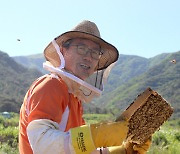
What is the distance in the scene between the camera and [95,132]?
2.35 meters

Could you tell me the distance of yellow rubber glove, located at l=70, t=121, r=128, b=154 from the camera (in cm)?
230

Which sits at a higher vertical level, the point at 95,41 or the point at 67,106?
the point at 95,41

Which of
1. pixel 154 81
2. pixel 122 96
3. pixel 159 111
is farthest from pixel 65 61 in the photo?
pixel 122 96

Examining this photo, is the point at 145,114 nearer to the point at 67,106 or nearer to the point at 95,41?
the point at 67,106

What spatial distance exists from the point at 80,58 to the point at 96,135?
0.89m

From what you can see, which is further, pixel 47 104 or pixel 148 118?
pixel 148 118

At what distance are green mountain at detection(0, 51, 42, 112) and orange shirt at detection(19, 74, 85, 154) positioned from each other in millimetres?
71758

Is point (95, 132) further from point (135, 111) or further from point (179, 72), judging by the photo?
point (179, 72)

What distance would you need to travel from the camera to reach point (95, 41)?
320 cm

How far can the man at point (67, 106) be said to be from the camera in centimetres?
232

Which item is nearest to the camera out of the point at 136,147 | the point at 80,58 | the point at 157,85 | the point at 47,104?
the point at 47,104

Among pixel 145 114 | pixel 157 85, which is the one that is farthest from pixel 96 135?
pixel 157 85

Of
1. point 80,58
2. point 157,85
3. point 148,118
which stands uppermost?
point 80,58

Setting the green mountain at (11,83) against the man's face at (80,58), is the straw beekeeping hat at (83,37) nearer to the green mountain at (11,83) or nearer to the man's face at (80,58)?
the man's face at (80,58)
